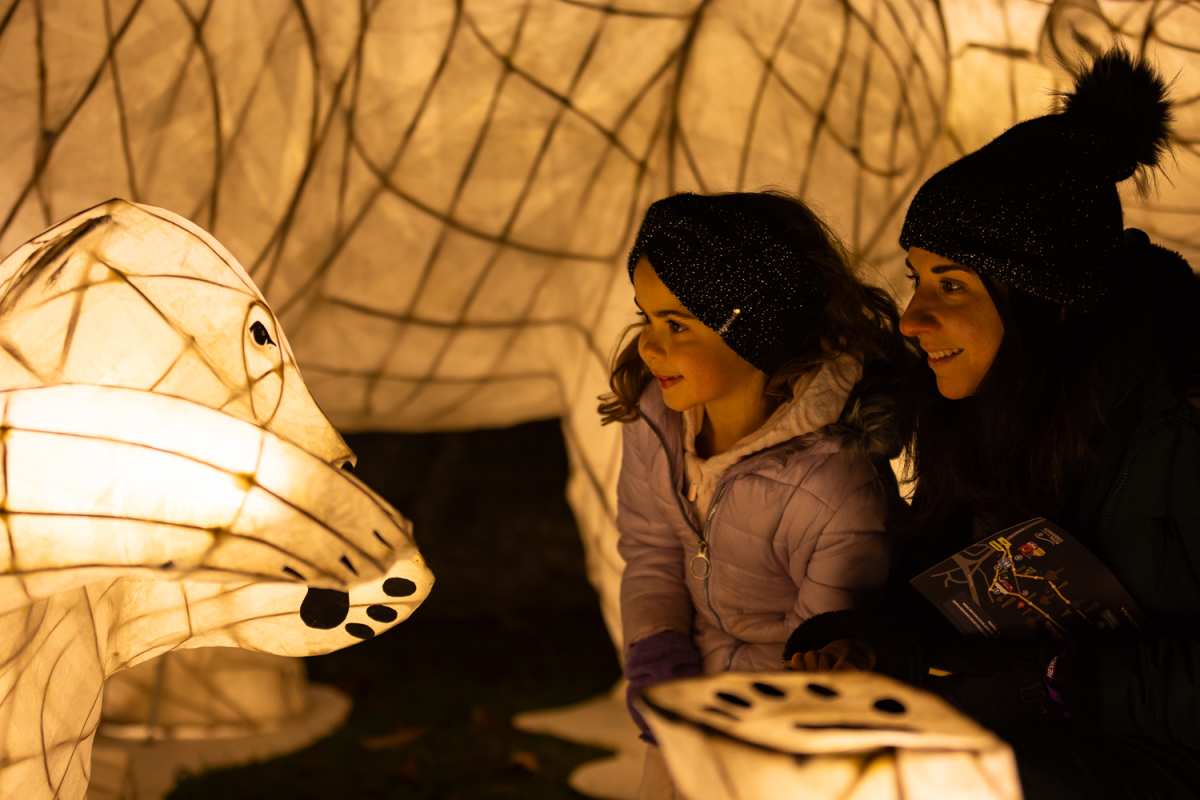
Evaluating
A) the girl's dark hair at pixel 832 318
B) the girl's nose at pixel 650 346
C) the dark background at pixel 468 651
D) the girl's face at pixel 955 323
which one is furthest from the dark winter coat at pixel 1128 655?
the dark background at pixel 468 651

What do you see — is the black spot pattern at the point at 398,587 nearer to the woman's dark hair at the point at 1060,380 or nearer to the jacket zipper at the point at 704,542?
the jacket zipper at the point at 704,542

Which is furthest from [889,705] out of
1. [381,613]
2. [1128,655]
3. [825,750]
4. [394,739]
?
[394,739]

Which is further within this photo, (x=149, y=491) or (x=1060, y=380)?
(x=1060, y=380)

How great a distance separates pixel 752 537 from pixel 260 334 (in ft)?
1.67

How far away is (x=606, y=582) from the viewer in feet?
6.08

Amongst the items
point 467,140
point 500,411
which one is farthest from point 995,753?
point 500,411

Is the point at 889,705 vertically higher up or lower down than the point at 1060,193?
lower down

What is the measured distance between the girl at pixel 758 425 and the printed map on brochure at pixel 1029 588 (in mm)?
140

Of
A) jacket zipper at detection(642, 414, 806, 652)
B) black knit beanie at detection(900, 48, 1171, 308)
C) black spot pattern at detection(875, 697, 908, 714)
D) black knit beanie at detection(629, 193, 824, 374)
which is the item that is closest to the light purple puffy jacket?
jacket zipper at detection(642, 414, 806, 652)

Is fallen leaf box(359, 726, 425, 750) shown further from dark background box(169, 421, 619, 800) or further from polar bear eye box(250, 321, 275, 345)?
polar bear eye box(250, 321, 275, 345)

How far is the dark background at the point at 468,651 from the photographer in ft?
6.16

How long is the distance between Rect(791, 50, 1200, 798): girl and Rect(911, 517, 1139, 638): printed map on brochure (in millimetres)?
17

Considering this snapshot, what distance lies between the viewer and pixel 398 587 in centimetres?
106

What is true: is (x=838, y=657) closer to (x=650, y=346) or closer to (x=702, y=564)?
(x=702, y=564)
